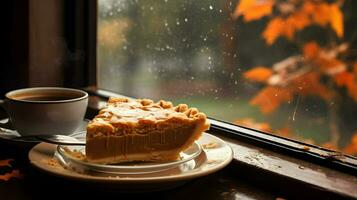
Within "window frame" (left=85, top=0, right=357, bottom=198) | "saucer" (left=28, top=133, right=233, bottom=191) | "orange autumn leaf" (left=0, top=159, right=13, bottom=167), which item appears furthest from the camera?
"orange autumn leaf" (left=0, top=159, right=13, bottom=167)

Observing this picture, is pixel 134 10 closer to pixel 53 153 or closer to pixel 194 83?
pixel 194 83

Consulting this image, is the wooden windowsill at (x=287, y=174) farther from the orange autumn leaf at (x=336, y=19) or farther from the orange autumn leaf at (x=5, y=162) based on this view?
the orange autumn leaf at (x=5, y=162)

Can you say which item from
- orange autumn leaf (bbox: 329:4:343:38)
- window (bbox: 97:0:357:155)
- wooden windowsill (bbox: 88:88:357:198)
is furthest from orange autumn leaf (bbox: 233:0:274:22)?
wooden windowsill (bbox: 88:88:357:198)

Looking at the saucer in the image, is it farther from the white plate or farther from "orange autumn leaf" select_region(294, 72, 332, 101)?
"orange autumn leaf" select_region(294, 72, 332, 101)

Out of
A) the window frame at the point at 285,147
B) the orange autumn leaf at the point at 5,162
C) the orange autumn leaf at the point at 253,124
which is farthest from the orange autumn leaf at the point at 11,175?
the orange autumn leaf at the point at 253,124

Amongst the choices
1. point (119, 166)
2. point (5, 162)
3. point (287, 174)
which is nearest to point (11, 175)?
point (5, 162)

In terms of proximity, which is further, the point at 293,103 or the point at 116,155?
the point at 293,103

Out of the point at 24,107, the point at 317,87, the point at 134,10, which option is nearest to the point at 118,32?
the point at 134,10
